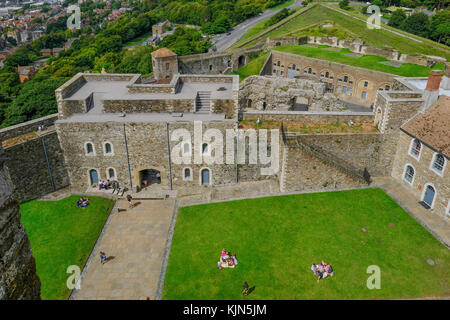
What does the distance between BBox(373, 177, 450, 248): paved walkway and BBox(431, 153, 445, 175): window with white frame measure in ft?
9.38

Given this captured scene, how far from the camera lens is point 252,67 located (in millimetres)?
53812

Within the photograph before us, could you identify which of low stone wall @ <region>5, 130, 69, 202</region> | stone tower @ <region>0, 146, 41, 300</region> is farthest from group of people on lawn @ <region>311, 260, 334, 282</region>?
low stone wall @ <region>5, 130, 69, 202</region>

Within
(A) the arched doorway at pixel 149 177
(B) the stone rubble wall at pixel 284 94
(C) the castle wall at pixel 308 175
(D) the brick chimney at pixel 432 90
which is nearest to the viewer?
(D) the brick chimney at pixel 432 90

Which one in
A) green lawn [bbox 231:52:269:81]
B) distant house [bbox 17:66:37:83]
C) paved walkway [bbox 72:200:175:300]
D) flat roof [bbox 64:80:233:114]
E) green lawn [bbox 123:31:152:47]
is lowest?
distant house [bbox 17:66:37:83]

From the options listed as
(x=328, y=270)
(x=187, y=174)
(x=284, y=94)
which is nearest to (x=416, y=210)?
(x=328, y=270)

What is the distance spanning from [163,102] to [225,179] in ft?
24.2

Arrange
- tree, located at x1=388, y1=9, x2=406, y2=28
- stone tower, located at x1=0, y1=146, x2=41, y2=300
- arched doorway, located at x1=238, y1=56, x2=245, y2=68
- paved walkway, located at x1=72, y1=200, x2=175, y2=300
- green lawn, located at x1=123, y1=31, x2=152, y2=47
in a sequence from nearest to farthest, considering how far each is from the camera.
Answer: stone tower, located at x1=0, y1=146, x2=41, y2=300 < paved walkway, located at x1=72, y1=200, x2=175, y2=300 < arched doorway, located at x1=238, y1=56, x2=245, y2=68 < tree, located at x1=388, y1=9, x2=406, y2=28 < green lawn, located at x1=123, y1=31, x2=152, y2=47

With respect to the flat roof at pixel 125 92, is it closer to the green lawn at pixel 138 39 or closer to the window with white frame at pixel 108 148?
the window with white frame at pixel 108 148

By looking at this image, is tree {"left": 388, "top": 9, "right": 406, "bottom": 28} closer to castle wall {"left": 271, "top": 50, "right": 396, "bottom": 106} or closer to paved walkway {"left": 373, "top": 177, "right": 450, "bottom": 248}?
castle wall {"left": 271, "top": 50, "right": 396, "bottom": 106}

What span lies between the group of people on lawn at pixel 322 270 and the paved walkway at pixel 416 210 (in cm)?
739

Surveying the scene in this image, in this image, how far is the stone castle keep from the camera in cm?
2505

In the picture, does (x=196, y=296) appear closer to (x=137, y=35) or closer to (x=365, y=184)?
(x=365, y=184)

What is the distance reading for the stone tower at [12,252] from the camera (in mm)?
5273

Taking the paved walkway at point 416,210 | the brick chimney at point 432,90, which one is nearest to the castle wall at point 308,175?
the paved walkway at point 416,210
